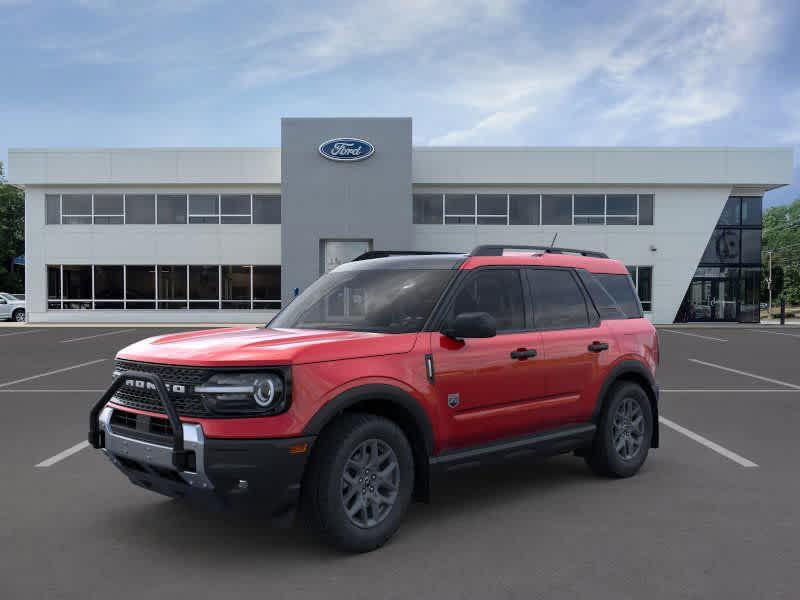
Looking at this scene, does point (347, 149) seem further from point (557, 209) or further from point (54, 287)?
point (54, 287)

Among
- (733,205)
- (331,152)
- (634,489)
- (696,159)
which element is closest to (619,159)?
(696,159)

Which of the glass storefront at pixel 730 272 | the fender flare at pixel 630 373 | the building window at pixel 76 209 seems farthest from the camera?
the glass storefront at pixel 730 272

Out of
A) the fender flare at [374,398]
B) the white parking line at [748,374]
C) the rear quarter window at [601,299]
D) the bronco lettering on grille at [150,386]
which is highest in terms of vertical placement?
the rear quarter window at [601,299]

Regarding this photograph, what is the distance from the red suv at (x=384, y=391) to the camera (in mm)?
3736

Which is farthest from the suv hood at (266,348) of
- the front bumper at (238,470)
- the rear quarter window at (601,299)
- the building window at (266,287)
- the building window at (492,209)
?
the building window at (492,209)

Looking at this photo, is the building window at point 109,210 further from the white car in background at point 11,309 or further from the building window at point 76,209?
the white car in background at point 11,309

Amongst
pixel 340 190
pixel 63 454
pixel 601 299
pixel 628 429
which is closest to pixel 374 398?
pixel 601 299

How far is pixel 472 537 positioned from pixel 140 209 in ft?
101

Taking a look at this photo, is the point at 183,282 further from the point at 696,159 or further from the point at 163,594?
the point at 163,594

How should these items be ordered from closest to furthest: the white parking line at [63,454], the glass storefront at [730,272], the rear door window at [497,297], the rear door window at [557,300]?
the rear door window at [497,297]
the rear door window at [557,300]
the white parking line at [63,454]
the glass storefront at [730,272]

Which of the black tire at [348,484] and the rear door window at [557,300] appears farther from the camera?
the rear door window at [557,300]

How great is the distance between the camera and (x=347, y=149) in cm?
2903

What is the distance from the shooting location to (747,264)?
32.8 meters

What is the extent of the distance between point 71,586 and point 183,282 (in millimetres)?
29280
